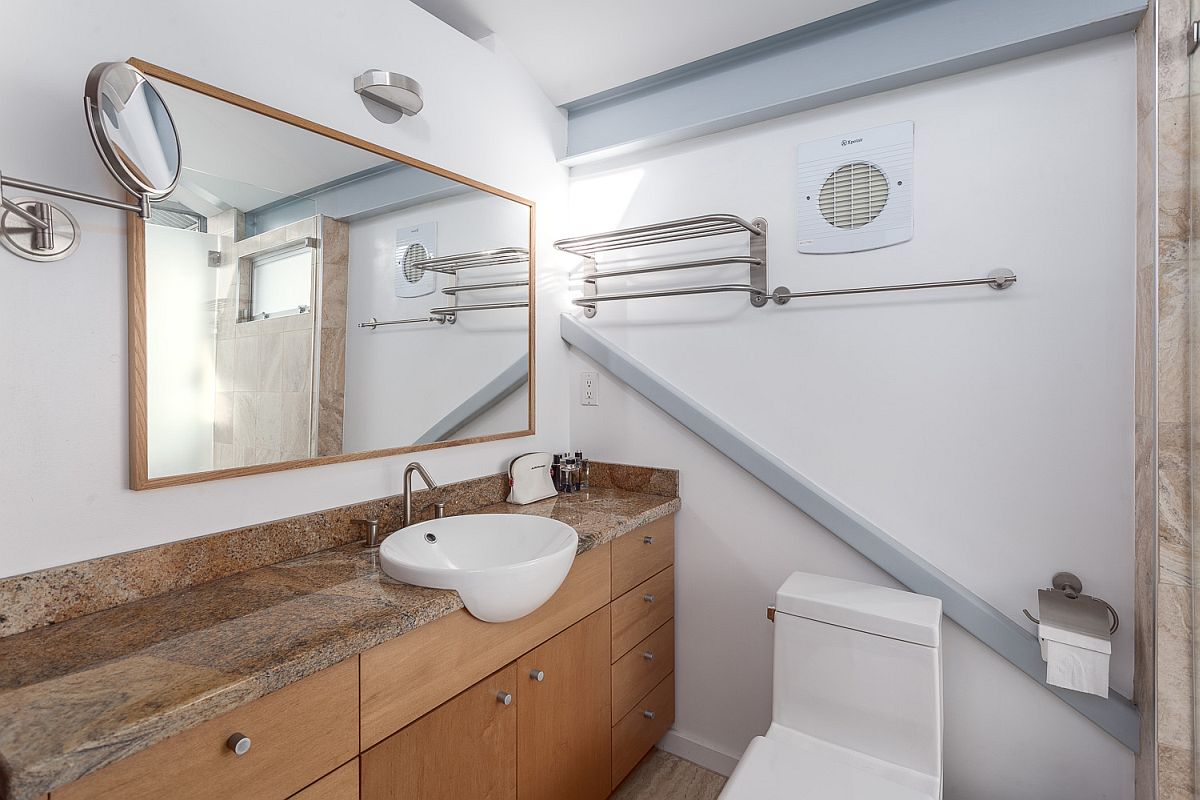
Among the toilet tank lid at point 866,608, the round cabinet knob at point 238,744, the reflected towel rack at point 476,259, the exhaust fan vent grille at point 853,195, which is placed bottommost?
the toilet tank lid at point 866,608

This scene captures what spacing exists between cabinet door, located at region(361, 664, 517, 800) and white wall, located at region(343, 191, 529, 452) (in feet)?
2.39

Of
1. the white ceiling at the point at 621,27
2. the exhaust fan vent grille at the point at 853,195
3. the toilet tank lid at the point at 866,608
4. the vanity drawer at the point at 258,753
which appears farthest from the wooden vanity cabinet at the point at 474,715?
the white ceiling at the point at 621,27

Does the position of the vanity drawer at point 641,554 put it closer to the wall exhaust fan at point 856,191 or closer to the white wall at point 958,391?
the white wall at point 958,391

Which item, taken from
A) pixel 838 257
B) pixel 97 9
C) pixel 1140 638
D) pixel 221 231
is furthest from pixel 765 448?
pixel 97 9

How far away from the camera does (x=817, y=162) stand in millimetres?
1789

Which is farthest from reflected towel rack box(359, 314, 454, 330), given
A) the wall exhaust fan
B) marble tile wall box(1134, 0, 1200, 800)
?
marble tile wall box(1134, 0, 1200, 800)

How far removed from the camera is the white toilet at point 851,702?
1.32 metres

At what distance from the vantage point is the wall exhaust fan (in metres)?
1.66

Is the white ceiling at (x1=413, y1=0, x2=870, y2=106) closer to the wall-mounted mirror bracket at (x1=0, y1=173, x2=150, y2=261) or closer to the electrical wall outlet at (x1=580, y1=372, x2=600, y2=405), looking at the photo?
the electrical wall outlet at (x1=580, y1=372, x2=600, y2=405)

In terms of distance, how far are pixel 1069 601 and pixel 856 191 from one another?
1249mm

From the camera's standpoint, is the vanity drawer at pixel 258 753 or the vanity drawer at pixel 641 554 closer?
the vanity drawer at pixel 258 753

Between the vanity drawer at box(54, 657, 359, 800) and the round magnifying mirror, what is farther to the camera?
the round magnifying mirror

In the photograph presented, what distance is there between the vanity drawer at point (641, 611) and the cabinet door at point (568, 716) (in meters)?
0.06

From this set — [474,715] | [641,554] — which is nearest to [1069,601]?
[641,554]
